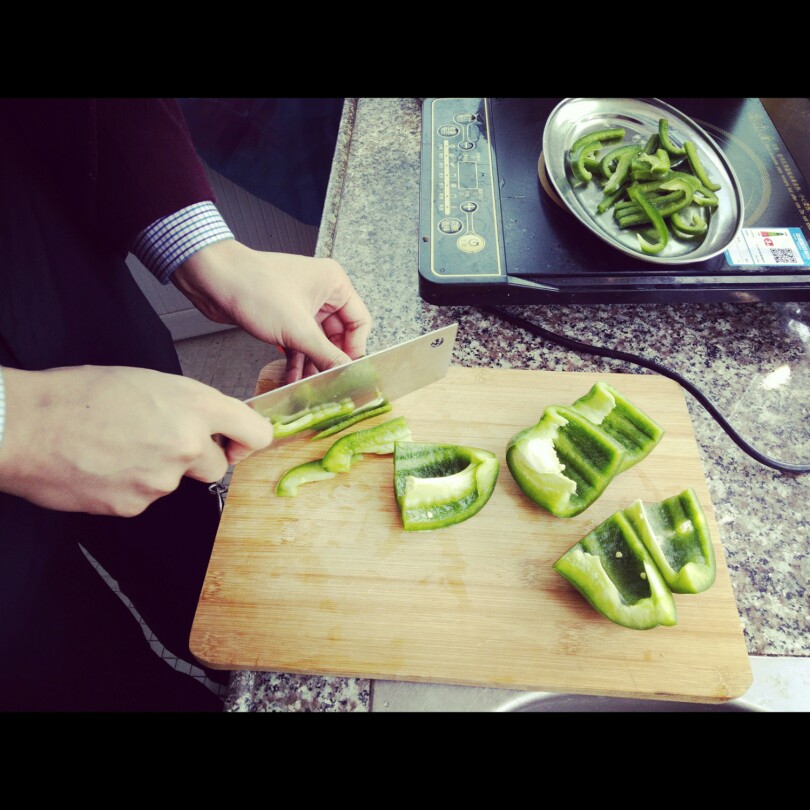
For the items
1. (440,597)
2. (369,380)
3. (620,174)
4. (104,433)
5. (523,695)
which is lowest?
(523,695)

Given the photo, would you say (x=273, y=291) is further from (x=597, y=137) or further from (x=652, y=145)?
(x=652, y=145)

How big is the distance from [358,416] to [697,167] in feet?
3.55

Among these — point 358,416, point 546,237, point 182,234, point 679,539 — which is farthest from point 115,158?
point 679,539

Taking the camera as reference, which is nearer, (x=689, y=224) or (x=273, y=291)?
(x=273, y=291)

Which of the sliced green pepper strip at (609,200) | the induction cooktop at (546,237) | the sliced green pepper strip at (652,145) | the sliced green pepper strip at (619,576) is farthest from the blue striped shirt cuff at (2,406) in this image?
the sliced green pepper strip at (652,145)

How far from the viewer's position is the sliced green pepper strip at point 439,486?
1190 mm

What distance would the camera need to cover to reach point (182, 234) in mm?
1312

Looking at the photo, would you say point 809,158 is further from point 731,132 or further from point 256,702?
point 256,702

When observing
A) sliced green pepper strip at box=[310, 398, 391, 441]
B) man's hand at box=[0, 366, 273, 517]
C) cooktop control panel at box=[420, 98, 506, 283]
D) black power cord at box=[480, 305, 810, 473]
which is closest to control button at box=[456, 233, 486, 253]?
cooktop control panel at box=[420, 98, 506, 283]

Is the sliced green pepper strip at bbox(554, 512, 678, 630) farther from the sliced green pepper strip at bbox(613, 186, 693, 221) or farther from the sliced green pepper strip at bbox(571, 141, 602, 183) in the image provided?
the sliced green pepper strip at bbox(571, 141, 602, 183)

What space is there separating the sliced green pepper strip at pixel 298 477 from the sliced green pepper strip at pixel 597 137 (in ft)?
3.47

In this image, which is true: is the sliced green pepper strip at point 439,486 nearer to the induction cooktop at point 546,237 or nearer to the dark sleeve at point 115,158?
the induction cooktop at point 546,237

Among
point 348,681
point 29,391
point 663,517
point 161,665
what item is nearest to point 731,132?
point 663,517

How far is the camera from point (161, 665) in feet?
5.12
